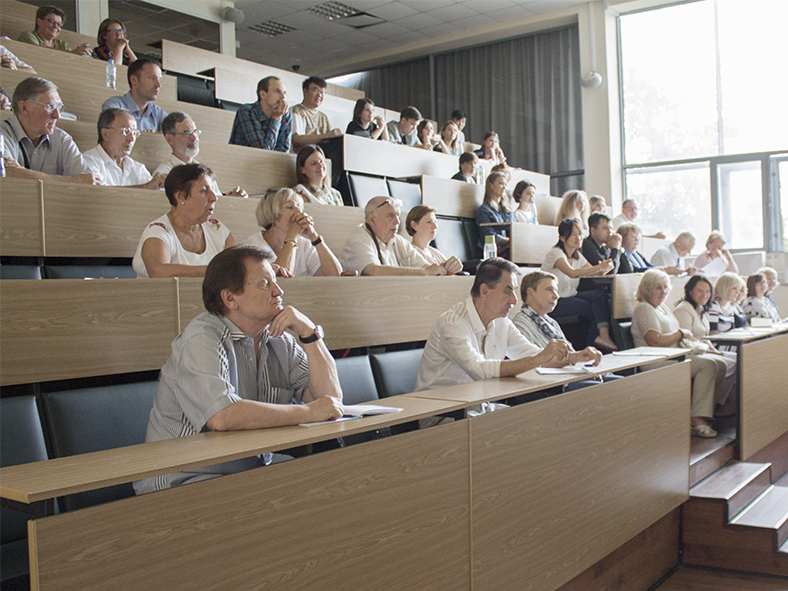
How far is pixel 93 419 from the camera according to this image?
162 centimetres

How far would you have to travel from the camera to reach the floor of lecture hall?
2465mm

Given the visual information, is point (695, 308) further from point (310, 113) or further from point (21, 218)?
point (21, 218)

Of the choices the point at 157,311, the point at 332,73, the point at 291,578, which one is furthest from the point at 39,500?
the point at 332,73

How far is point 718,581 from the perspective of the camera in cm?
254

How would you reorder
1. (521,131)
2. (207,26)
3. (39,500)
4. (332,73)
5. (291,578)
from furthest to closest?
(332,73) < (521,131) < (207,26) < (291,578) < (39,500)

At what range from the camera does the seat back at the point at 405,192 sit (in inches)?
172

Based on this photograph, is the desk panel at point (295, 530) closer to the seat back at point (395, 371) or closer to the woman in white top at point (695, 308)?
the seat back at point (395, 371)

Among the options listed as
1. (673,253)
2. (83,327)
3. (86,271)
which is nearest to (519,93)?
(673,253)

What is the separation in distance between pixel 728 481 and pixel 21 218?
2.89 metres

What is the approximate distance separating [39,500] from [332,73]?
9526 mm

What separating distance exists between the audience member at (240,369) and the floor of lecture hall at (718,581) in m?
1.68

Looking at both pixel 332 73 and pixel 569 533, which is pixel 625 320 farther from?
pixel 332 73

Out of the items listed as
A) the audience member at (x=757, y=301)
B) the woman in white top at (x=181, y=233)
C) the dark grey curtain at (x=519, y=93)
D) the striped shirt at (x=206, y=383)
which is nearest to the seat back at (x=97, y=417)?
the striped shirt at (x=206, y=383)

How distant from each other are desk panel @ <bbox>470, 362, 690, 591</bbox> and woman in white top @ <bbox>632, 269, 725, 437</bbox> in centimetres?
114
